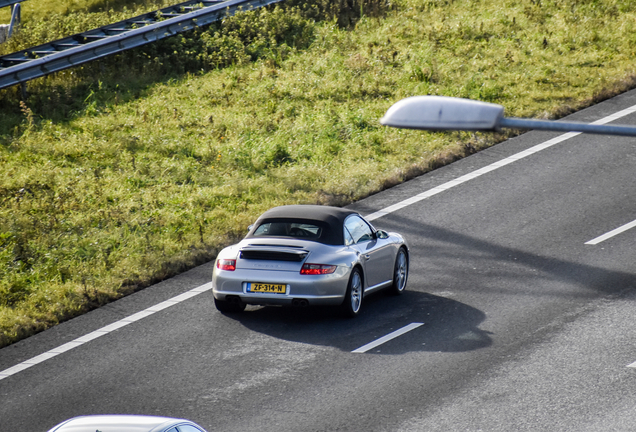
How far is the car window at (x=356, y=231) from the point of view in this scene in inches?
471

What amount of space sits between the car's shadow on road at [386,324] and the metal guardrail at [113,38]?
39.8 ft

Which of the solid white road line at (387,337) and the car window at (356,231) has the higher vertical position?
the car window at (356,231)

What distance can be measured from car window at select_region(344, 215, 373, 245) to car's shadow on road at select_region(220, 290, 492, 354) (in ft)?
3.05

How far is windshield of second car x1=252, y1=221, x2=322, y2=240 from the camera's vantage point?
1177cm

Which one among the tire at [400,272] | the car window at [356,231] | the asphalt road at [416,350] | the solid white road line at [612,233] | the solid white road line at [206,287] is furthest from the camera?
the solid white road line at [612,233]

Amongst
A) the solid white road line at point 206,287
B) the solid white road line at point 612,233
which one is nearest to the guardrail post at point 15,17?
the solid white road line at point 206,287

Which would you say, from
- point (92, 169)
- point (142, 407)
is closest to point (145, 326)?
point (142, 407)

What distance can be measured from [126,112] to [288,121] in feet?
13.0

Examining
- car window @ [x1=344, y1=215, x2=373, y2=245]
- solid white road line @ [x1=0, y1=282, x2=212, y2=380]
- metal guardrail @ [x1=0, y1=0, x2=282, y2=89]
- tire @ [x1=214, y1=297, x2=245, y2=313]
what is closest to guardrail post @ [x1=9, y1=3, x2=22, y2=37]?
metal guardrail @ [x1=0, y1=0, x2=282, y2=89]

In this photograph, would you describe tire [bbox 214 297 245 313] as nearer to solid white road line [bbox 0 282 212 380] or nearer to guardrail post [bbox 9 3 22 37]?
solid white road line [bbox 0 282 212 380]

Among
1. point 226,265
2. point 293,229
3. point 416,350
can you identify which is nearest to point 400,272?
point 293,229

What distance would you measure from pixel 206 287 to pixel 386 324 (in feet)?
9.98

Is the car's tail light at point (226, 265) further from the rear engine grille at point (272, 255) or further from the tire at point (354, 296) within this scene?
the tire at point (354, 296)

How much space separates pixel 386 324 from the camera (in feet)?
37.2
